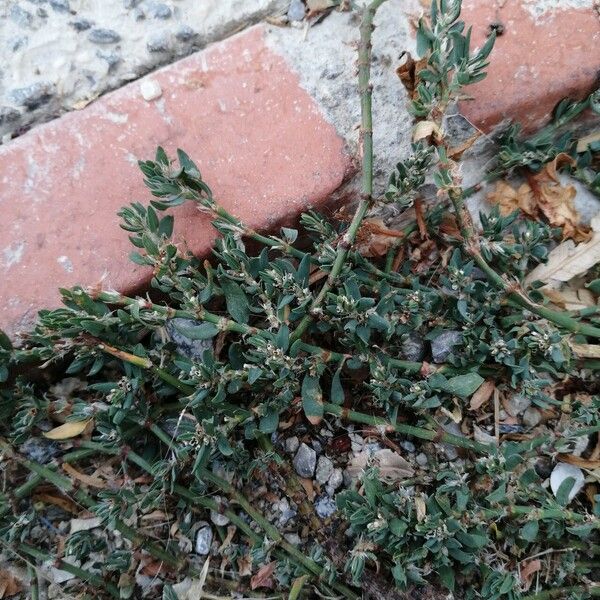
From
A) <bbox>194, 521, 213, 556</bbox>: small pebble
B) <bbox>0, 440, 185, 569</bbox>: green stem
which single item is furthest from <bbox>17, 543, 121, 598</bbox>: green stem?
<bbox>194, 521, 213, 556</bbox>: small pebble

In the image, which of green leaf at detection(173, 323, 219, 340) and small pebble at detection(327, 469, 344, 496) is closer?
green leaf at detection(173, 323, 219, 340)

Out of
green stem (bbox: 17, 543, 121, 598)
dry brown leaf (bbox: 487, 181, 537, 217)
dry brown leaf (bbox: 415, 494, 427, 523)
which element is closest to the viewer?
dry brown leaf (bbox: 415, 494, 427, 523)

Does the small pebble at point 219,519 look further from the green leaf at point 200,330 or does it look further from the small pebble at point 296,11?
the small pebble at point 296,11

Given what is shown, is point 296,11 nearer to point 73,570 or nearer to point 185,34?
point 185,34

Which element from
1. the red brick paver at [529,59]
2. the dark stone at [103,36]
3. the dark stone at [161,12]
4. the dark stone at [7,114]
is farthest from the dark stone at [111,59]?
the red brick paver at [529,59]

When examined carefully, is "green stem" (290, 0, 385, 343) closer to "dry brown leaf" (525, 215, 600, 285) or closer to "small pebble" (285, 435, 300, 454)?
"small pebble" (285, 435, 300, 454)

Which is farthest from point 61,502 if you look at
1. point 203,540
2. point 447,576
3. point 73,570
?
point 447,576
